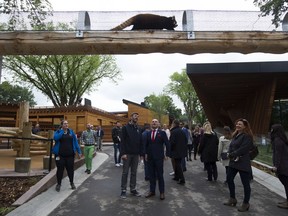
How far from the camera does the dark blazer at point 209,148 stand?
9445mm

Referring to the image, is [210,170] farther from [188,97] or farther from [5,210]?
[188,97]

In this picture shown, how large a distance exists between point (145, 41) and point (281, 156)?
11.8 ft

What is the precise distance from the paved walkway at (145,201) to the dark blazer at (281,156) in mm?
856

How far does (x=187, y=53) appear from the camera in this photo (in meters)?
6.31

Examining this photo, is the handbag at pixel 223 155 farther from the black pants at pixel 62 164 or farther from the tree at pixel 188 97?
the tree at pixel 188 97

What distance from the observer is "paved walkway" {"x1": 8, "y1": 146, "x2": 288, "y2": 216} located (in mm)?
6191

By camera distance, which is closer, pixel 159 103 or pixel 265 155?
pixel 265 155

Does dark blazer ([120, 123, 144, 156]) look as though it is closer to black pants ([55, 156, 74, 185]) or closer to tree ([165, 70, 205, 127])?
black pants ([55, 156, 74, 185])

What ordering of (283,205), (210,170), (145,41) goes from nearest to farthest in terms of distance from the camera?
1. (145,41)
2. (283,205)
3. (210,170)

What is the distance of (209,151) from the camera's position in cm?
954

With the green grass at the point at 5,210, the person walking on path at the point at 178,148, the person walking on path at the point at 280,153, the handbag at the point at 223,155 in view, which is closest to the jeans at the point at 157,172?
the person walking on path at the point at 178,148

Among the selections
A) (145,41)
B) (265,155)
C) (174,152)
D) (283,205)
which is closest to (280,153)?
(283,205)

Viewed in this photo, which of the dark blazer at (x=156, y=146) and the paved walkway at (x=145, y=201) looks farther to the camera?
the dark blazer at (x=156, y=146)

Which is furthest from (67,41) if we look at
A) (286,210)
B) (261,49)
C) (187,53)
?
(286,210)
